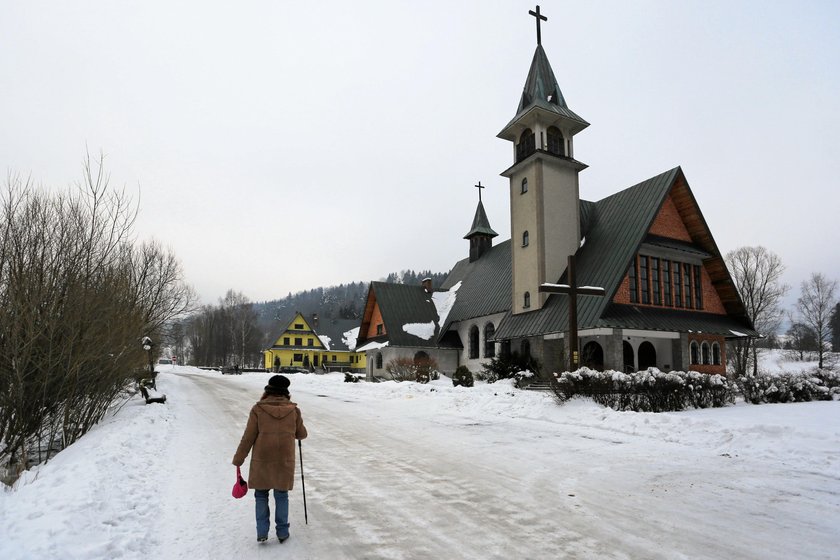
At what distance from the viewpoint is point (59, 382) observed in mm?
9164

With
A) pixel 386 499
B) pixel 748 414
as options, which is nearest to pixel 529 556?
pixel 386 499

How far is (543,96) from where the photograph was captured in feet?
89.6

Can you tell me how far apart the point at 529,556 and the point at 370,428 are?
833cm

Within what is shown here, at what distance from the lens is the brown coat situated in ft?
15.7

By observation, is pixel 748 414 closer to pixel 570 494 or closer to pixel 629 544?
pixel 570 494

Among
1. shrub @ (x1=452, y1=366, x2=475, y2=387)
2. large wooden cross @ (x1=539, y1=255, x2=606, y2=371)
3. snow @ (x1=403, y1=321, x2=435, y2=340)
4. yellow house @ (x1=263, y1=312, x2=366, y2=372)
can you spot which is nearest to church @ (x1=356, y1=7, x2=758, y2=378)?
shrub @ (x1=452, y1=366, x2=475, y2=387)

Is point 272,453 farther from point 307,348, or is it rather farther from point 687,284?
point 307,348

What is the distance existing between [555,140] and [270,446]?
26026 mm

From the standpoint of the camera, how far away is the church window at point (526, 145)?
27163 millimetres

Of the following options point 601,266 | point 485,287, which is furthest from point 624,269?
point 485,287

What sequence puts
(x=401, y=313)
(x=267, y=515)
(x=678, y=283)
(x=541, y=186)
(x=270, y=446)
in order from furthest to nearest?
(x=401, y=313) < (x=541, y=186) < (x=678, y=283) < (x=270, y=446) < (x=267, y=515)

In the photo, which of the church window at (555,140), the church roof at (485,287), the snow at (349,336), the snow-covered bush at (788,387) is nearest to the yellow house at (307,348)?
the snow at (349,336)

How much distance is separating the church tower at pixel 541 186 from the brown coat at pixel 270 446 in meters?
21.8

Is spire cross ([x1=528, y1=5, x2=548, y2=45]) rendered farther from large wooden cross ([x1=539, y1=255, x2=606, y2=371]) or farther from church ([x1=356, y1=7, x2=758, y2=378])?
large wooden cross ([x1=539, y1=255, x2=606, y2=371])
